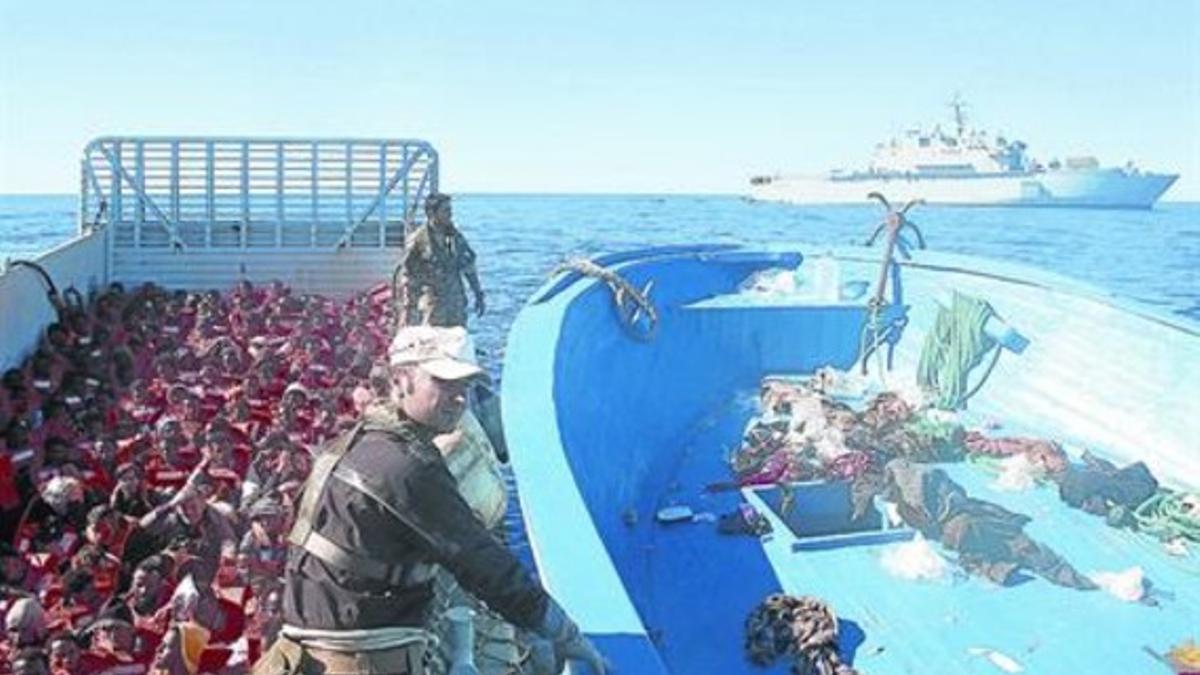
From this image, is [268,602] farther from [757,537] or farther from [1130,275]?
[1130,275]

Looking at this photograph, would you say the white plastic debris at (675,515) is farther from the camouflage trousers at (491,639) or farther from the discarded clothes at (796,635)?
the camouflage trousers at (491,639)

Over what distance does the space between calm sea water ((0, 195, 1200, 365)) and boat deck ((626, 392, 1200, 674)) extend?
12091mm

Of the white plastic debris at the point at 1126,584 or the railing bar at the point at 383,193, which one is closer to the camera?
the white plastic debris at the point at 1126,584

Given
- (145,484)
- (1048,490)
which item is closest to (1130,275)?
(1048,490)

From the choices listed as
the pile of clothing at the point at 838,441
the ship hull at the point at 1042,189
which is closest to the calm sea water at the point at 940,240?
the ship hull at the point at 1042,189

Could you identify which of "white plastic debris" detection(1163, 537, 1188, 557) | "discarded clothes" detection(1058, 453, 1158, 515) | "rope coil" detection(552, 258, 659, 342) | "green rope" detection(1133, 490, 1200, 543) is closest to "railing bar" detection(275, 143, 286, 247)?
"rope coil" detection(552, 258, 659, 342)

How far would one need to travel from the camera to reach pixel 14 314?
42.2 feet

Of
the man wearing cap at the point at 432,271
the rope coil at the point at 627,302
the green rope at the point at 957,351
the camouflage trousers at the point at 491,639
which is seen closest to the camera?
the camouflage trousers at the point at 491,639

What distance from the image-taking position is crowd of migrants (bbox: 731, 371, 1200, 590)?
7.62 m

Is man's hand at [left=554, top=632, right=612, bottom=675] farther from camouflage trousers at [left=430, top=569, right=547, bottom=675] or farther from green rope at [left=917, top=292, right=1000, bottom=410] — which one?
green rope at [left=917, top=292, right=1000, bottom=410]

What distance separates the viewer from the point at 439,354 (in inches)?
124

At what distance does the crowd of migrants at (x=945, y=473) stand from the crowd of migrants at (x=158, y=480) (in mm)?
3589

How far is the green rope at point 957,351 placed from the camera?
37.4ft

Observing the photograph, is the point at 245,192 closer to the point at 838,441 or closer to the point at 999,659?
the point at 838,441
